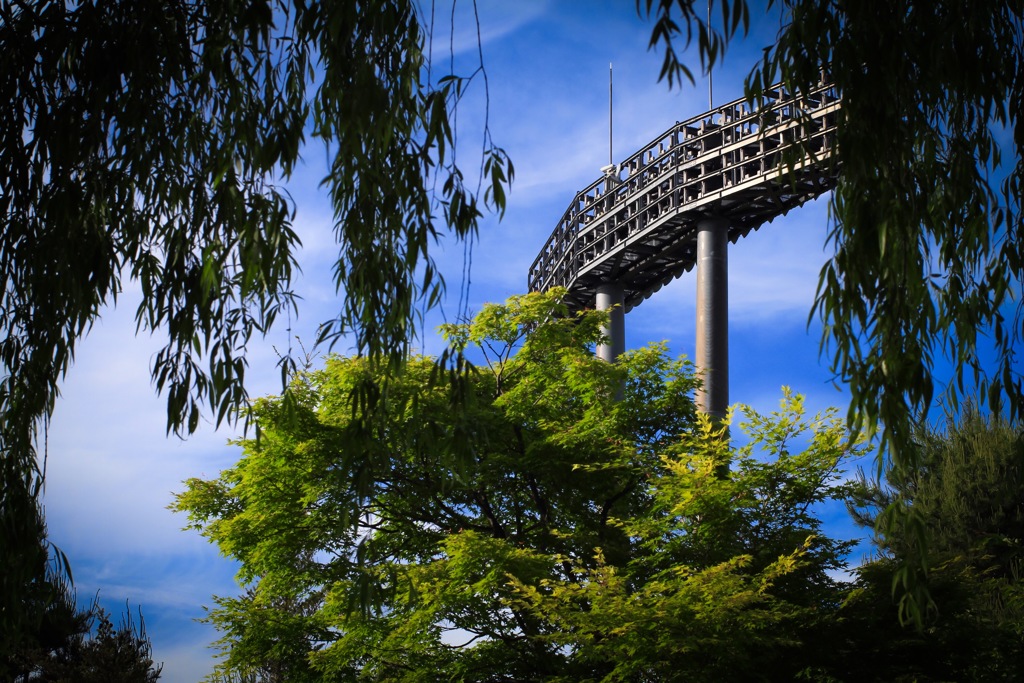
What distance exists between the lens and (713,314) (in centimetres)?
2317

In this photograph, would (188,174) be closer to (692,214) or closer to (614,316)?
(692,214)

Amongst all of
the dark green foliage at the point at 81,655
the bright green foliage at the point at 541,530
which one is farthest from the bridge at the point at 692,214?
the dark green foliage at the point at 81,655

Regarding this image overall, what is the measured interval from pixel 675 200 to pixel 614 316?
4471mm

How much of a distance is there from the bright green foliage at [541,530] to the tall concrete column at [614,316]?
28.8 feet

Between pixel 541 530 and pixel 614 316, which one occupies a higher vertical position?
pixel 614 316

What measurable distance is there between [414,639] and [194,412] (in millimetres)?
10408

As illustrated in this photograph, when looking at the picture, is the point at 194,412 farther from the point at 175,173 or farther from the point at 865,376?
the point at 865,376

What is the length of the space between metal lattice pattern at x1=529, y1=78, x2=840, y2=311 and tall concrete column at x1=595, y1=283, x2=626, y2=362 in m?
0.27

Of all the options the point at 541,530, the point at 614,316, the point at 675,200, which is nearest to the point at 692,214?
the point at 675,200

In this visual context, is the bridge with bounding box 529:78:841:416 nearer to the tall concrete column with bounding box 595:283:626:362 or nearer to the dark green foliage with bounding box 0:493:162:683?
the tall concrete column with bounding box 595:283:626:362

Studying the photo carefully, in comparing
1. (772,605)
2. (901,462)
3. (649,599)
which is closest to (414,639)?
(649,599)

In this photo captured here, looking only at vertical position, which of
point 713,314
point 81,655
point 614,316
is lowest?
point 81,655

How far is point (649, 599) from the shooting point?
12242 mm

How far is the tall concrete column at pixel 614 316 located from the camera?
27.7 metres
